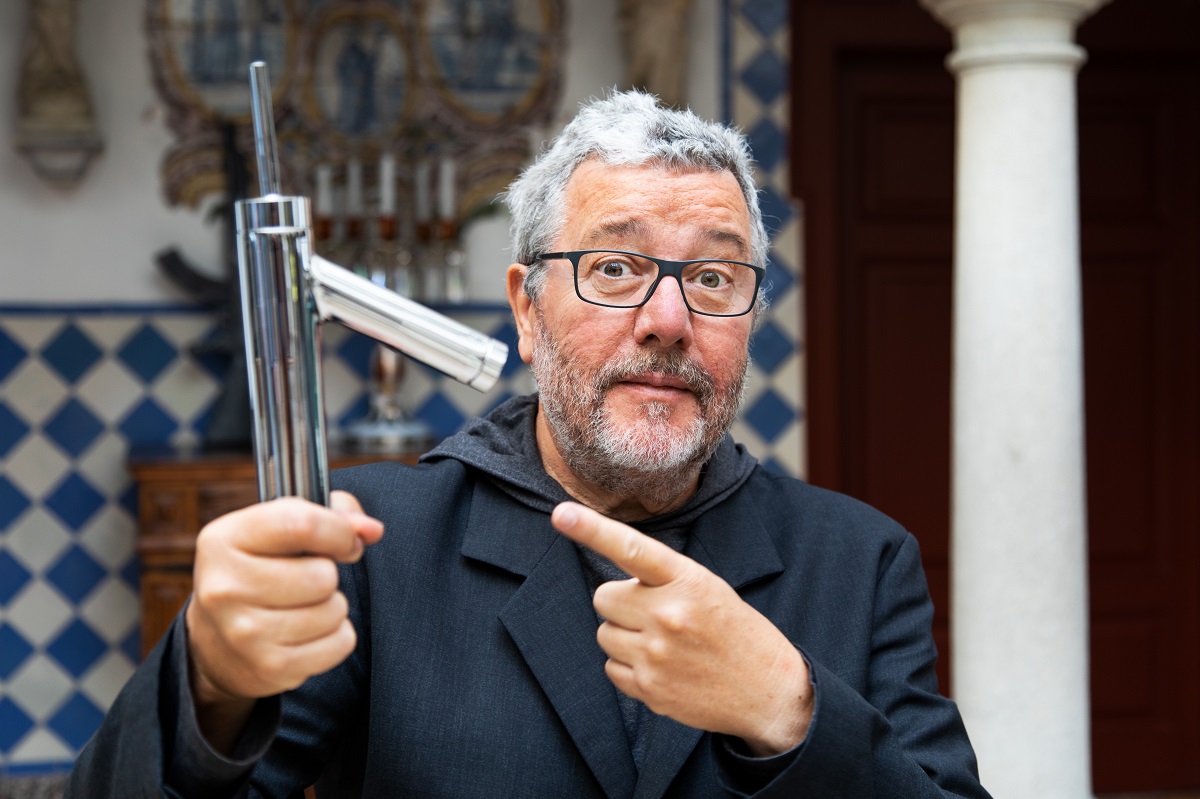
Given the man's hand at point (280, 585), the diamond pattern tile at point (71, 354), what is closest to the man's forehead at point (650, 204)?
the man's hand at point (280, 585)

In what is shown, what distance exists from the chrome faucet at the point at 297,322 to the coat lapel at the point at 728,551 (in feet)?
1.97

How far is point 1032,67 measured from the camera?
2635 mm

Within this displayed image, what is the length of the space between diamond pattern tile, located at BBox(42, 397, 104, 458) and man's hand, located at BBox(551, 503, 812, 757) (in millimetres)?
2926

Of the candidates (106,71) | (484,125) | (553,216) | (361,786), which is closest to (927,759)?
(361,786)

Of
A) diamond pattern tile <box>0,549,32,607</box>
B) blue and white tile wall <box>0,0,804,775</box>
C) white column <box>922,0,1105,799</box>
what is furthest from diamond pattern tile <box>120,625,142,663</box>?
white column <box>922,0,1105,799</box>

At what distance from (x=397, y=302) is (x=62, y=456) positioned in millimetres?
3130

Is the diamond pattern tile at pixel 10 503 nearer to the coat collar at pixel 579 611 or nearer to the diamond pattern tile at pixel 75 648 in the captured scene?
the diamond pattern tile at pixel 75 648

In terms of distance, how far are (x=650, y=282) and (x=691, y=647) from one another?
440mm

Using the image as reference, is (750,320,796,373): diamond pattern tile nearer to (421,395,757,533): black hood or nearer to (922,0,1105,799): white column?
(922,0,1105,799): white column

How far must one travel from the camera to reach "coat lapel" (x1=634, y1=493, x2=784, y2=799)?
121cm

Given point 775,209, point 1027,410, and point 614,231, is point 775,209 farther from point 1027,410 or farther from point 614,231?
point 614,231

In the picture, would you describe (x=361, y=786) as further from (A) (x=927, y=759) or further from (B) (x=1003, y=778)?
(B) (x=1003, y=778)

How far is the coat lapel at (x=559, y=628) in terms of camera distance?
122 cm

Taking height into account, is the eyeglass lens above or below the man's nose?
above
